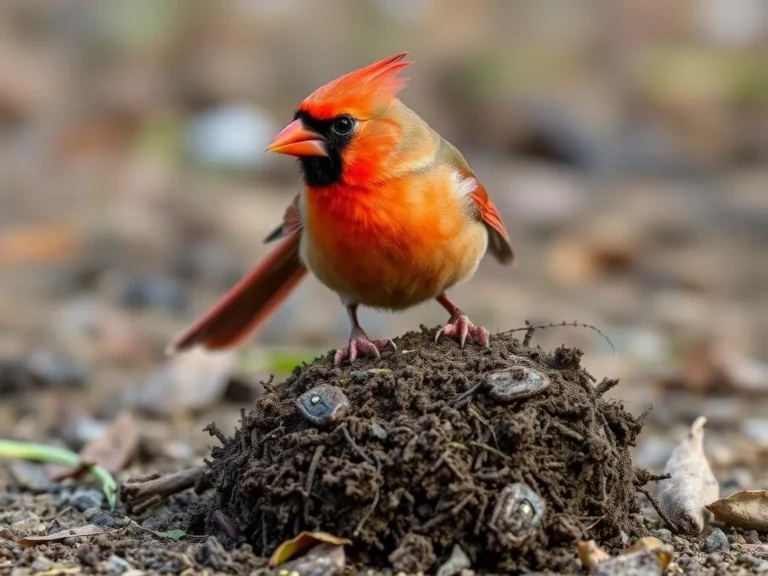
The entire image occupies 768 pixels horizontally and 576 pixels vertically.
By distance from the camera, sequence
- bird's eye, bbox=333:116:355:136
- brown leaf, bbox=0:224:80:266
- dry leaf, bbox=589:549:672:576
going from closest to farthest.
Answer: dry leaf, bbox=589:549:672:576
bird's eye, bbox=333:116:355:136
brown leaf, bbox=0:224:80:266

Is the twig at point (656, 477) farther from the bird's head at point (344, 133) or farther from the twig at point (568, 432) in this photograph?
the bird's head at point (344, 133)

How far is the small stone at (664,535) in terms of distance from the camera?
3.49 meters

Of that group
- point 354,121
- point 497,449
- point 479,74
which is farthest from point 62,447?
point 479,74

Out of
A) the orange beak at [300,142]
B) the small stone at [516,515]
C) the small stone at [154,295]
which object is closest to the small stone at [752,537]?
the small stone at [516,515]

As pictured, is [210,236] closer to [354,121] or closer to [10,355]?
[10,355]

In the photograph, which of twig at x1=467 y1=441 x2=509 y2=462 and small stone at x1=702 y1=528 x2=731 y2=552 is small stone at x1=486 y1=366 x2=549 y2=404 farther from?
small stone at x1=702 y1=528 x2=731 y2=552

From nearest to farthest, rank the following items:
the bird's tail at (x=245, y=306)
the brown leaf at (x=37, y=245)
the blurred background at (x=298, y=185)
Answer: the bird's tail at (x=245, y=306) → the blurred background at (x=298, y=185) → the brown leaf at (x=37, y=245)

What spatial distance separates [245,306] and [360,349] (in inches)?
54.4

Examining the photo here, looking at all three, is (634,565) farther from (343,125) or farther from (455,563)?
(343,125)

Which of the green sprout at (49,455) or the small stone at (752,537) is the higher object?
the small stone at (752,537)

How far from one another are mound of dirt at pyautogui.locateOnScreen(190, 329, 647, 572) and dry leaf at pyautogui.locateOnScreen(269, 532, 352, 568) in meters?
0.04

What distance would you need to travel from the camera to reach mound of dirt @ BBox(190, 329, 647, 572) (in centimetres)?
306

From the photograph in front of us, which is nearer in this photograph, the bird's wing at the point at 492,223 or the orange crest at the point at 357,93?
the orange crest at the point at 357,93

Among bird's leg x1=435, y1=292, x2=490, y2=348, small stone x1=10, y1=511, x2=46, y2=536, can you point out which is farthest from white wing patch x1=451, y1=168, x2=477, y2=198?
small stone x1=10, y1=511, x2=46, y2=536
